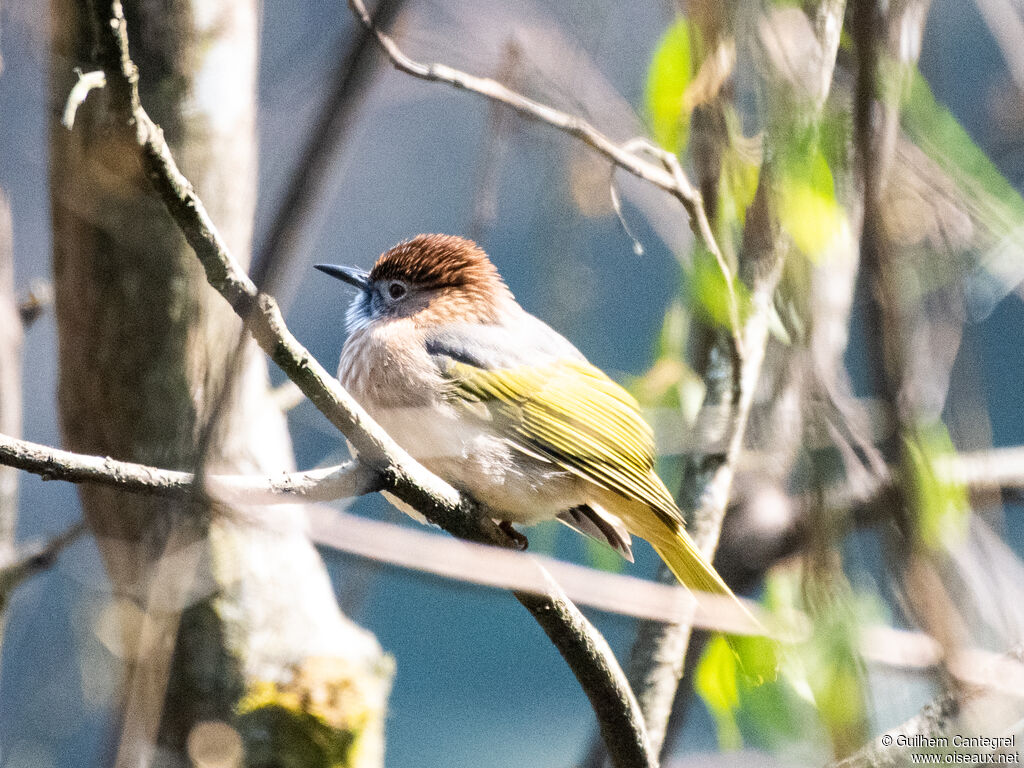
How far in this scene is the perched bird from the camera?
2.59 meters

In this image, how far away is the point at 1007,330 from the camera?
536 cm

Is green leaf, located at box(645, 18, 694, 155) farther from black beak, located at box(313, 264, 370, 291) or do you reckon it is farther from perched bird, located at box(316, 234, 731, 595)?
black beak, located at box(313, 264, 370, 291)

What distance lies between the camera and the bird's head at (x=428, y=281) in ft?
10.3

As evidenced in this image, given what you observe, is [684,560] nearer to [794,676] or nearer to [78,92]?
[794,676]

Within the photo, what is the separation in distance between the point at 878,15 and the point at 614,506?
160 centimetres

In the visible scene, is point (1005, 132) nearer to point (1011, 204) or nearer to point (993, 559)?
point (1011, 204)

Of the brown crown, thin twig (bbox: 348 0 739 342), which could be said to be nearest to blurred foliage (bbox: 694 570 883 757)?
thin twig (bbox: 348 0 739 342)

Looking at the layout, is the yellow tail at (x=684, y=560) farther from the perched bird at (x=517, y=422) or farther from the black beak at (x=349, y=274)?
the black beak at (x=349, y=274)

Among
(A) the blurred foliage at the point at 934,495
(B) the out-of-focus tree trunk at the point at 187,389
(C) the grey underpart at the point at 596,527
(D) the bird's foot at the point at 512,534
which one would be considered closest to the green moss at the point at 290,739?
(B) the out-of-focus tree trunk at the point at 187,389

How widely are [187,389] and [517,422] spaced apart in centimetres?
101

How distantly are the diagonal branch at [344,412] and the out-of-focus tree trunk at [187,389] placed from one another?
818mm

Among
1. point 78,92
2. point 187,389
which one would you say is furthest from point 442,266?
point 78,92

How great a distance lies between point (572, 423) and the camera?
2.75m

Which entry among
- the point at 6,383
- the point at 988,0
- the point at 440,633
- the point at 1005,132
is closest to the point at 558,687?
the point at 440,633
